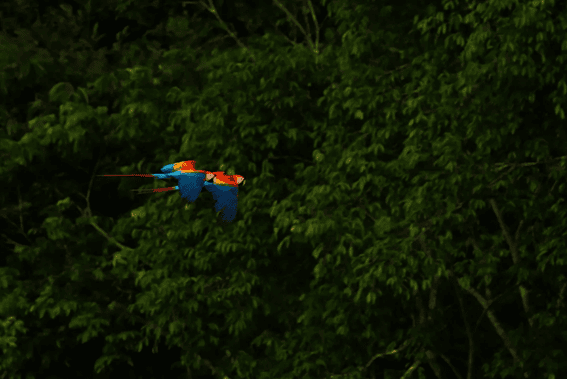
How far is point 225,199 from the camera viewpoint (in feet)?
6.06

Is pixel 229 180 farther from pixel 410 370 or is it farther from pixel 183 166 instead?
pixel 410 370

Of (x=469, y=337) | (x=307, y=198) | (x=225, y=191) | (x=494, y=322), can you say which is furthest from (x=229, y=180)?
(x=494, y=322)

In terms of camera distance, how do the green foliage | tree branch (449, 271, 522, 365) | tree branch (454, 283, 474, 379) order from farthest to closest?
tree branch (454, 283, 474, 379), tree branch (449, 271, 522, 365), the green foliage

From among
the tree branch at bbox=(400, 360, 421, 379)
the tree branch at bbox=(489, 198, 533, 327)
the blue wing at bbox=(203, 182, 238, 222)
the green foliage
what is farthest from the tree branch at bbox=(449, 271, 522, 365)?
the blue wing at bbox=(203, 182, 238, 222)

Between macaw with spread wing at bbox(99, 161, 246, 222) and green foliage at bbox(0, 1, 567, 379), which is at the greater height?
macaw with spread wing at bbox(99, 161, 246, 222)

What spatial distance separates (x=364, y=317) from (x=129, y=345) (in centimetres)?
256

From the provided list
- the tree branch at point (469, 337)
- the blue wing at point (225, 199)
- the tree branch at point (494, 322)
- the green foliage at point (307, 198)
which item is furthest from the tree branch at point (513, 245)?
the blue wing at point (225, 199)

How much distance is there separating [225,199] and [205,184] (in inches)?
2.8

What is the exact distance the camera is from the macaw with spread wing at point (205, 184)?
5.66ft

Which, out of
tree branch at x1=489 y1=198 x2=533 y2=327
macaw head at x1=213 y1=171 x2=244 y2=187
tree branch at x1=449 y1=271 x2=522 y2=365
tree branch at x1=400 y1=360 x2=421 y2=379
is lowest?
tree branch at x1=400 y1=360 x2=421 y2=379

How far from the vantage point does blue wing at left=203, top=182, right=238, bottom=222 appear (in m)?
1.81

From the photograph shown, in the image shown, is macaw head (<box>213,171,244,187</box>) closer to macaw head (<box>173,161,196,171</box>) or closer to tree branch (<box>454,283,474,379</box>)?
macaw head (<box>173,161,196,171</box>)

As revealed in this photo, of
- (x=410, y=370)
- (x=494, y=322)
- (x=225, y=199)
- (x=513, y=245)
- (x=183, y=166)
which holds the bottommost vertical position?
(x=410, y=370)

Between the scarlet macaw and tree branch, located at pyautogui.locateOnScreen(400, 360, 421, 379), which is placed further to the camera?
tree branch, located at pyautogui.locateOnScreen(400, 360, 421, 379)
